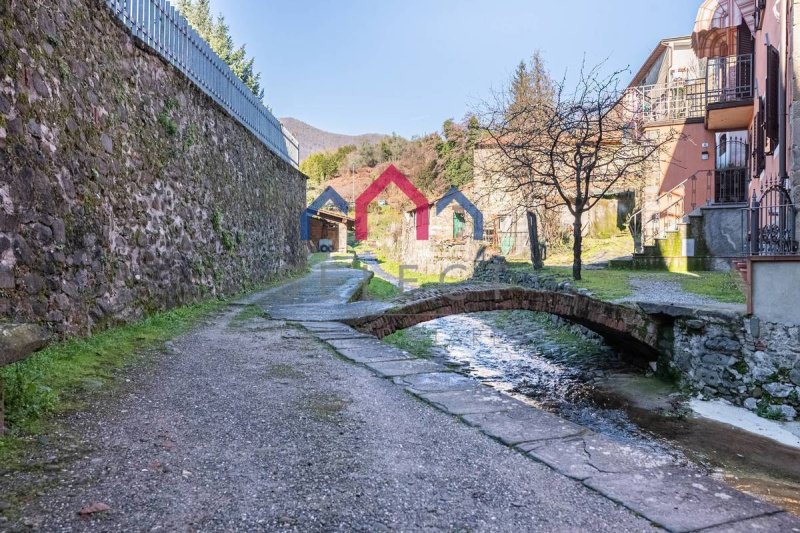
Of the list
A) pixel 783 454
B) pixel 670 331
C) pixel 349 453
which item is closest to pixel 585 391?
pixel 670 331

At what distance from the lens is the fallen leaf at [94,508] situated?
1936 mm

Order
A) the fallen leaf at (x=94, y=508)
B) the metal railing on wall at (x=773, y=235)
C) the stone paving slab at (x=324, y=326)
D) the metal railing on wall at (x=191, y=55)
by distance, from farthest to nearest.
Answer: the metal railing on wall at (x=191, y=55)
the stone paving slab at (x=324, y=326)
the metal railing on wall at (x=773, y=235)
the fallen leaf at (x=94, y=508)

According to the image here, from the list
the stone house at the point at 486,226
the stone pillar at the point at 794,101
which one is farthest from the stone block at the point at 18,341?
the stone house at the point at 486,226

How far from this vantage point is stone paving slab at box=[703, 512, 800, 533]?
6.41ft

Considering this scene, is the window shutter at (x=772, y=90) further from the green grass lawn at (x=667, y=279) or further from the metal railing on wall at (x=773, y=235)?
the green grass lawn at (x=667, y=279)

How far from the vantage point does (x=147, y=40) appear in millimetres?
6867

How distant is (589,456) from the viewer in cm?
264

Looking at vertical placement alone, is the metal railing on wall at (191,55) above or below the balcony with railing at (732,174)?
above

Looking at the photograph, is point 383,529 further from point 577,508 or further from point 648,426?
point 648,426

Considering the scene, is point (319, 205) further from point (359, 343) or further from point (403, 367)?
point (403, 367)

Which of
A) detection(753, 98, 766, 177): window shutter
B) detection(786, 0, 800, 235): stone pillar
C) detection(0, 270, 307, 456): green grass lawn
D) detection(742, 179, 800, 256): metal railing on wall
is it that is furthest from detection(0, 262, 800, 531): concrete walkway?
detection(753, 98, 766, 177): window shutter

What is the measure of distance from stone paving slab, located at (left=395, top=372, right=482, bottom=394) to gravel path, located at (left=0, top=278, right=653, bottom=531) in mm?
209

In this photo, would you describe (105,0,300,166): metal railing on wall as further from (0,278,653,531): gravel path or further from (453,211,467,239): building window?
(453,211,467,239): building window

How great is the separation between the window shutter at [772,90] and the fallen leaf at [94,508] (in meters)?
9.85
